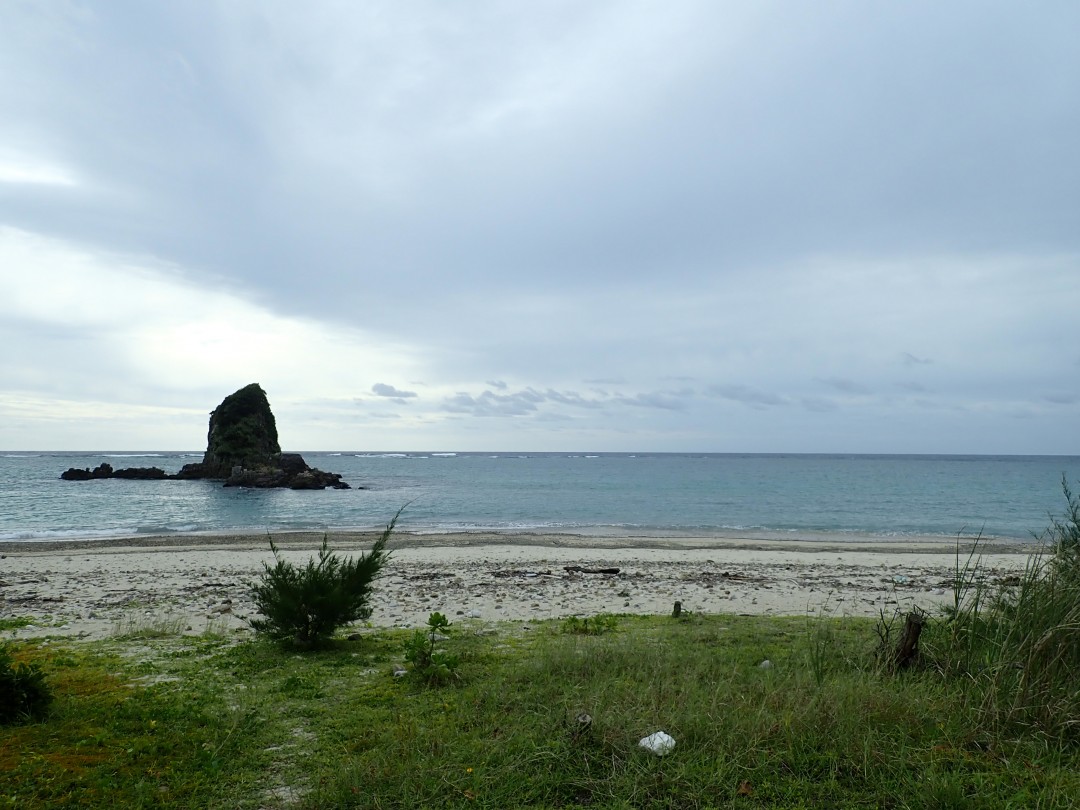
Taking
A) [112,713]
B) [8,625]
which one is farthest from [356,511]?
[112,713]

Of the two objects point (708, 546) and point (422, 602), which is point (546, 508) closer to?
point (708, 546)

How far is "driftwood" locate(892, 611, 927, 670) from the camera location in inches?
265

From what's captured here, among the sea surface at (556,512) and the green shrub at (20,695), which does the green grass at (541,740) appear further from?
the sea surface at (556,512)

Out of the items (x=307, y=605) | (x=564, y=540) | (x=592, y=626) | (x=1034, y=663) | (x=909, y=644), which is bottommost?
(x=564, y=540)

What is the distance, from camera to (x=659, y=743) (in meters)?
5.04

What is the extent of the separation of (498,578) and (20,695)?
1246cm

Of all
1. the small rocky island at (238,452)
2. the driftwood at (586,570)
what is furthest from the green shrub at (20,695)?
the small rocky island at (238,452)

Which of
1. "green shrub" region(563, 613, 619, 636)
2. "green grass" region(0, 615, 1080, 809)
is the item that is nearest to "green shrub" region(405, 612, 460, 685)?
"green grass" region(0, 615, 1080, 809)

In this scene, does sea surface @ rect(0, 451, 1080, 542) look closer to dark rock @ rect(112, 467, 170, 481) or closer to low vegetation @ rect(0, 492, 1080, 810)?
low vegetation @ rect(0, 492, 1080, 810)

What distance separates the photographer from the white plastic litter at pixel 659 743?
4980mm

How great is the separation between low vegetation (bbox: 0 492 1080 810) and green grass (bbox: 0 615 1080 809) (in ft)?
0.06

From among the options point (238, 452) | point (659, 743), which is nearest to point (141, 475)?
point (238, 452)

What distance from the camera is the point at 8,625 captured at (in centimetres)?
1027

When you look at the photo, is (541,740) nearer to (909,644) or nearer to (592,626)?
(909,644)
